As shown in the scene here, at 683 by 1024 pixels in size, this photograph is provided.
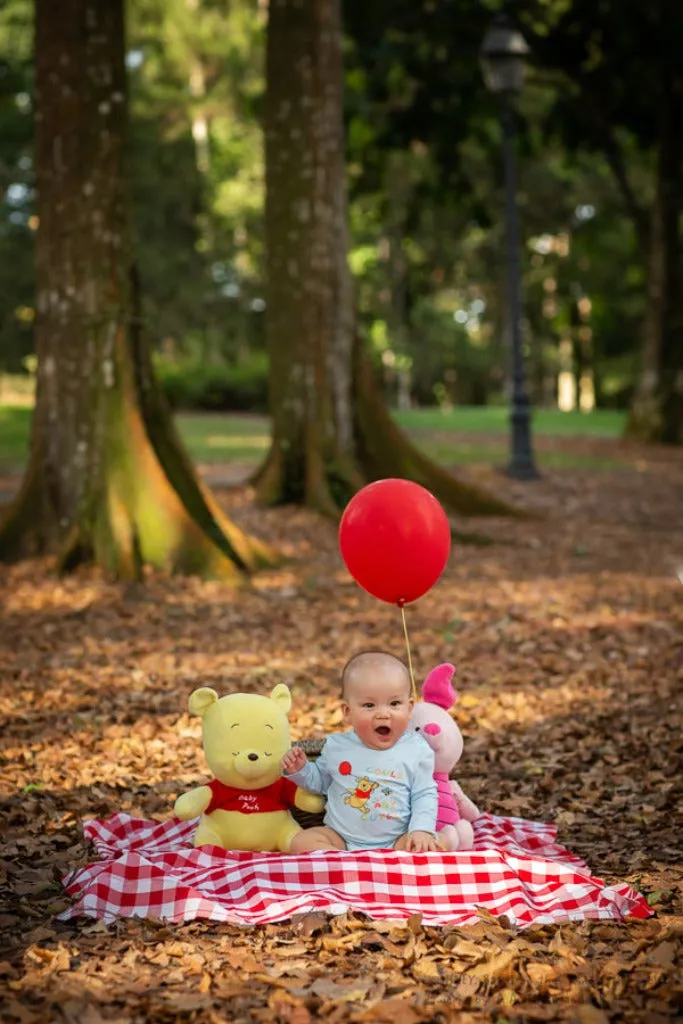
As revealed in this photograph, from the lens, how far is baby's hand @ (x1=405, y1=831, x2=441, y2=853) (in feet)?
14.7

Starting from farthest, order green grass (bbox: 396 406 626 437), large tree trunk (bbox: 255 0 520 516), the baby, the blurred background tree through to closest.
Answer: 1. green grass (bbox: 396 406 626 437)
2. the blurred background tree
3. large tree trunk (bbox: 255 0 520 516)
4. the baby

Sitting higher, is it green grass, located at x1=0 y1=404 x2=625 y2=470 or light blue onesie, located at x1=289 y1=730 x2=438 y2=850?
green grass, located at x1=0 y1=404 x2=625 y2=470

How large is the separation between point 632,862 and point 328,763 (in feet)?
3.71

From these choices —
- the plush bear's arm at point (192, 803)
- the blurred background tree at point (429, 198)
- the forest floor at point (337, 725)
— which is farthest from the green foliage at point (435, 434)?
the plush bear's arm at point (192, 803)

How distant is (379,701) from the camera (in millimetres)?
4598

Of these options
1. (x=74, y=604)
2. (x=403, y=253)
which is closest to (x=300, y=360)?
(x=74, y=604)

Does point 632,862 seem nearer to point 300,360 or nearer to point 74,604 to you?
point 74,604

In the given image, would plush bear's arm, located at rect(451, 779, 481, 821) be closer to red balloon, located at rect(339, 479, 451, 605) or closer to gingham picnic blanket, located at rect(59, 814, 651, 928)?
gingham picnic blanket, located at rect(59, 814, 651, 928)

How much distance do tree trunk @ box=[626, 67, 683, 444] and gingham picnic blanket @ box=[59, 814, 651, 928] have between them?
63.4ft

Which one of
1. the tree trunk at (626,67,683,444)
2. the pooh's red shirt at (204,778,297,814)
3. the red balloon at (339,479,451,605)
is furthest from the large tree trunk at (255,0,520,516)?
the tree trunk at (626,67,683,444)

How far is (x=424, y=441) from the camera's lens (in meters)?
24.1

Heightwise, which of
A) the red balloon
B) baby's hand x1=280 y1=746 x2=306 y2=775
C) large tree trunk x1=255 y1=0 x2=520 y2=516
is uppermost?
large tree trunk x1=255 y1=0 x2=520 y2=516

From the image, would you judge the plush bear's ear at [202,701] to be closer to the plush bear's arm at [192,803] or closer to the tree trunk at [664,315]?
the plush bear's arm at [192,803]

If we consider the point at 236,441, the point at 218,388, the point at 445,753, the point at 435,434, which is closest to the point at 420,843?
the point at 445,753
